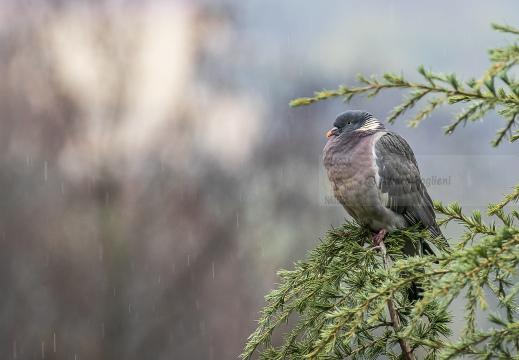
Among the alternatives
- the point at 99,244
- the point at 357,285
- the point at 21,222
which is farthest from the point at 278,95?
the point at 357,285

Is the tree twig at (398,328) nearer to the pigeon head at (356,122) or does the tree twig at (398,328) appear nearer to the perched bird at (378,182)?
the perched bird at (378,182)

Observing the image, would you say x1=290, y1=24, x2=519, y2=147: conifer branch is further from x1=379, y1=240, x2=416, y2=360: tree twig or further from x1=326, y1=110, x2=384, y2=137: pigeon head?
x1=326, y1=110, x2=384, y2=137: pigeon head

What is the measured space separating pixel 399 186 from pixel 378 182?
0.13 metres

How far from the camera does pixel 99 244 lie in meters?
8.34

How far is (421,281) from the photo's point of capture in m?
1.23

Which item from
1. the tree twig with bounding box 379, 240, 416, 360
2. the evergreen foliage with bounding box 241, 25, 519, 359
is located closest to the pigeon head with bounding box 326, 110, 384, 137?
the evergreen foliage with bounding box 241, 25, 519, 359

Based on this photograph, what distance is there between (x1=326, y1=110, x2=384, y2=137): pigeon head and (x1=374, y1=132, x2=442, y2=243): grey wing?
114mm

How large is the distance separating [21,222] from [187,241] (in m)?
2.32

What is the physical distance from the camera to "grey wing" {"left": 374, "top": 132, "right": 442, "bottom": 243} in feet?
9.00

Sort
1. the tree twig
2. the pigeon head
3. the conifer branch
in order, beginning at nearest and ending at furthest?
the conifer branch < the tree twig < the pigeon head

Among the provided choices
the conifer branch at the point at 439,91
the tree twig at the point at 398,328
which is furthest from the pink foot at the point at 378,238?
the conifer branch at the point at 439,91

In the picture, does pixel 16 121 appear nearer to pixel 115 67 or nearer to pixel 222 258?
pixel 115 67

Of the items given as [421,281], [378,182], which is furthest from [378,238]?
[421,281]

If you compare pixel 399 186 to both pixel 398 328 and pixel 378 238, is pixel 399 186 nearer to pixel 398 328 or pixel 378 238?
pixel 378 238
